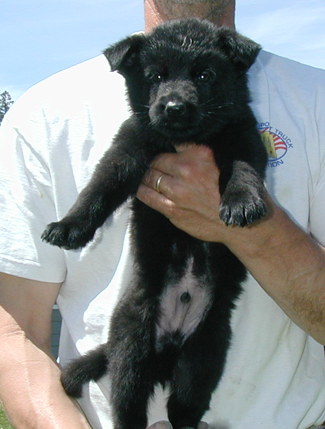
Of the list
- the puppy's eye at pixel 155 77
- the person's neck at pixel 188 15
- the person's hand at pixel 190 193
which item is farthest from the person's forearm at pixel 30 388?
the person's neck at pixel 188 15

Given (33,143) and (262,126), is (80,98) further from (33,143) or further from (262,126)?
(262,126)

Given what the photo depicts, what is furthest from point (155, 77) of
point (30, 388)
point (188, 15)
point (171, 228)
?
point (30, 388)

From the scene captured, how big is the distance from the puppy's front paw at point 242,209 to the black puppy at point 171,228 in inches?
4.0

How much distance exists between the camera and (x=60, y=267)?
7.56 feet

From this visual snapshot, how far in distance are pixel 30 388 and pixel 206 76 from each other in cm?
134

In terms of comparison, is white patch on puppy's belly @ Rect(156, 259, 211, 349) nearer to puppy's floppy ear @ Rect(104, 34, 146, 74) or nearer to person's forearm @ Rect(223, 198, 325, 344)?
Result: person's forearm @ Rect(223, 198, 325, 344)

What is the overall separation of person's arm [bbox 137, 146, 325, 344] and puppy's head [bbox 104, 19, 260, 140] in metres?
0.18

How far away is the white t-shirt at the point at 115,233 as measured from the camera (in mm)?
2262

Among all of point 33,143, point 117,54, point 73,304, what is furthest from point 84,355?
point 117,54

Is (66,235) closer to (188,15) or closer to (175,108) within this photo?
(175,108)

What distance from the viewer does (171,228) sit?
2.40m

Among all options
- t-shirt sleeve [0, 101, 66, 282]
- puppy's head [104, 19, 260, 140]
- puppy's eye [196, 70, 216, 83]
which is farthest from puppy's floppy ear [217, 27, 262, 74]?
t-shirt sleeve [0, 101, 66, 282]

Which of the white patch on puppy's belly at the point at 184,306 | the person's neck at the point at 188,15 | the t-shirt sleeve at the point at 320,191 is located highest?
the person's neck at the point at 188,15

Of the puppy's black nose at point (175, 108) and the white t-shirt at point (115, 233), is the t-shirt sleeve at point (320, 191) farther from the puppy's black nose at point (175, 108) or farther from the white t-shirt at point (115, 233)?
the puppy's black nose at point (175, 108)
